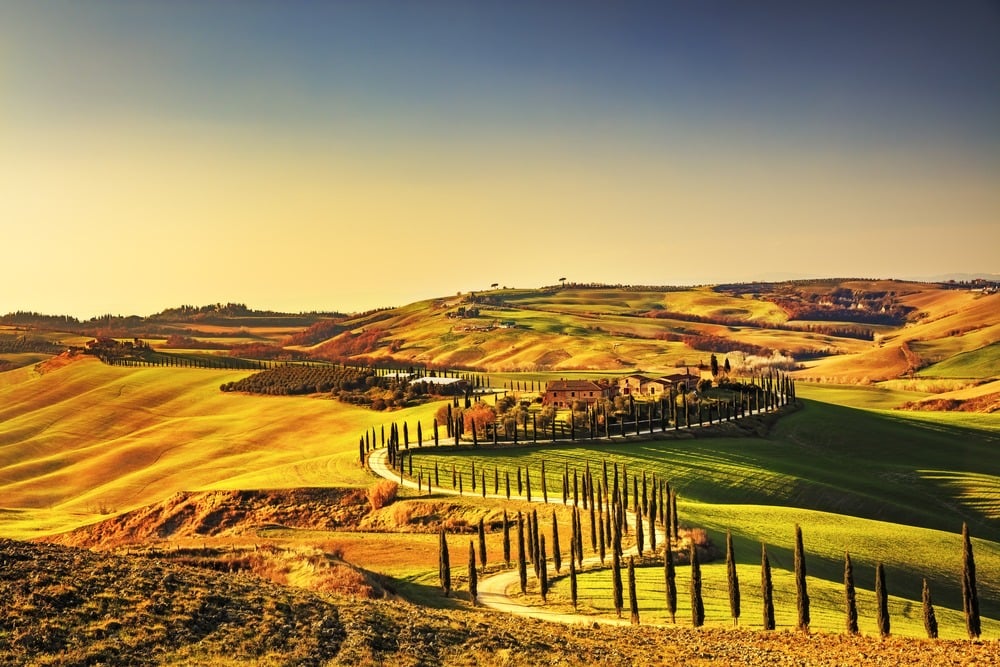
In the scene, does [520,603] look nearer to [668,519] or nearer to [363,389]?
[668,519]

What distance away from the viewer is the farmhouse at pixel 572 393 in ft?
503

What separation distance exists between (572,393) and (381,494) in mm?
60797

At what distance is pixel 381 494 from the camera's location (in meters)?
103

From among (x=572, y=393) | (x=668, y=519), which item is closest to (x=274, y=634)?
(x=668, y=519)

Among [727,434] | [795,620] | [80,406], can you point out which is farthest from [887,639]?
[80,406]

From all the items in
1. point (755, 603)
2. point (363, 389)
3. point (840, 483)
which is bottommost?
point (840, 483)

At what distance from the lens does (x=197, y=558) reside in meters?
59.8

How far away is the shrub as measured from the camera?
102 metres

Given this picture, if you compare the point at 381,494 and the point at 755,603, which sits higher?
the point at 755,603

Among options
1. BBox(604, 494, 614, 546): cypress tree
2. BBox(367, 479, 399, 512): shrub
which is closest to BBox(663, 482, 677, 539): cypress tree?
BBox(604, 494, 614, 546): cypress tree

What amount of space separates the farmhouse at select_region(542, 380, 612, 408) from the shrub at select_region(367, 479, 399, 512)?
2081 inches

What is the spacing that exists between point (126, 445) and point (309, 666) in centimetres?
13384

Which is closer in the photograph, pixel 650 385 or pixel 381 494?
pixel 381 494

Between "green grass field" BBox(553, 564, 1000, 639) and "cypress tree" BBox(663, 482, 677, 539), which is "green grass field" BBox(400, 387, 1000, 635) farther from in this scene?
"green grass field" BBox(553, 564, 1000, 639)
